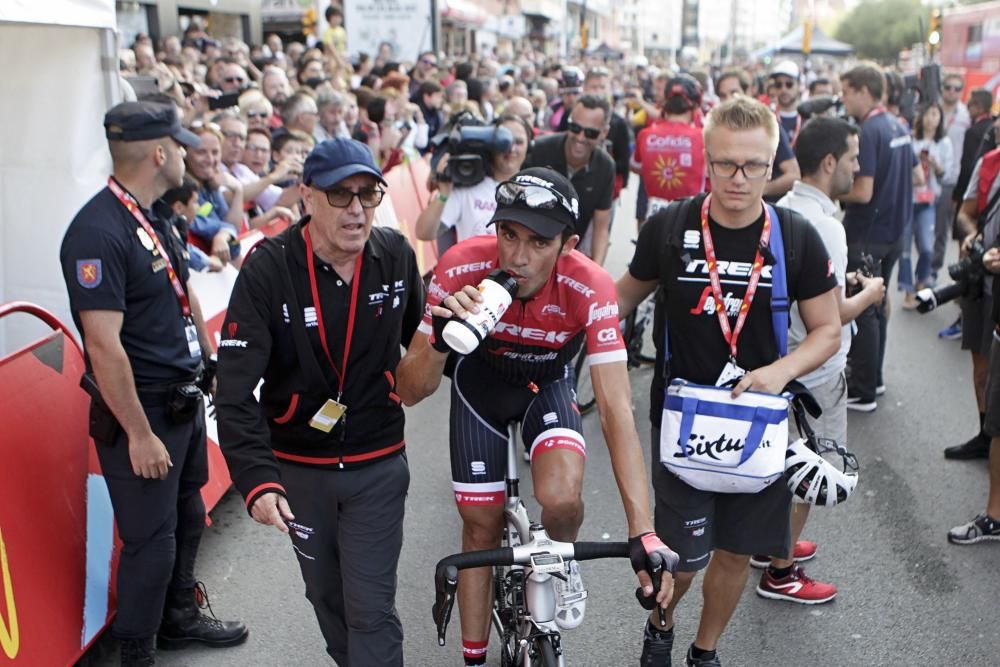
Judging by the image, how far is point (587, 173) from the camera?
6242mm

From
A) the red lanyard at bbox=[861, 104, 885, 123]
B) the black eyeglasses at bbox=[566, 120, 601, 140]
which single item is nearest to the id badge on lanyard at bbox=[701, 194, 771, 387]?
the black eyeglasses at bbox=[566, 120, 601, 140]

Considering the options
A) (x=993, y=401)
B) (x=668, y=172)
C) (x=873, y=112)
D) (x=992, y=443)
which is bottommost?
(x=992, y=443)

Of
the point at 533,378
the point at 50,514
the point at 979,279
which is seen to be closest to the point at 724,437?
the point at 533,378

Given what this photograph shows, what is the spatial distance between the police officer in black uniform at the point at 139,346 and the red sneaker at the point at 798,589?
269 cm

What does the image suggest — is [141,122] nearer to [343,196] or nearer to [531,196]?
[343,196]

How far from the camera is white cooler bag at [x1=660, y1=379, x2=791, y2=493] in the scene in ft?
10.4

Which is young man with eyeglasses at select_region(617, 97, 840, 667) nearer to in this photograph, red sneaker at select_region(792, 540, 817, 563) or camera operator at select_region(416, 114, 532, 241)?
red sneaker at select_region(792, 540, 817, 563)

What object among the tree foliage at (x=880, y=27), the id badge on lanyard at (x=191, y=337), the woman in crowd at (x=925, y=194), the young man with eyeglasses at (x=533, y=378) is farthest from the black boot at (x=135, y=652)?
the tree foliage at (x=880, y=27)

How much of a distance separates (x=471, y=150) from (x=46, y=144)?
2.34 metres

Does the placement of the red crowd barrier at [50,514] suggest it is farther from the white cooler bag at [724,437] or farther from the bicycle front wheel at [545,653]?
the white cooler bag at [724,437]

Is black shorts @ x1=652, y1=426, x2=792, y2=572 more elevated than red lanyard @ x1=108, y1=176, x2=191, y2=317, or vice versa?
red lanyard @ x1=108, y1=176, x2=191, y2=317

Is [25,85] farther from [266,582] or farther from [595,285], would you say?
[595,285]

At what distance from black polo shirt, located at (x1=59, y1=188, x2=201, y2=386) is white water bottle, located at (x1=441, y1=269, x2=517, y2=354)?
1.52m

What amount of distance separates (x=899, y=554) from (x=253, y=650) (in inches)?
126
